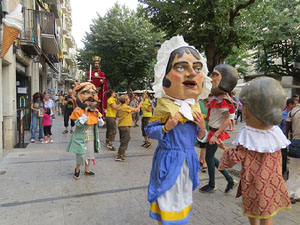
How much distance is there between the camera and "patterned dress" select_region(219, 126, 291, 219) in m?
2.27

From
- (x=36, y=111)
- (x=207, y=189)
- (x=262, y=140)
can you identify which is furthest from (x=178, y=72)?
(x=36, y=111)

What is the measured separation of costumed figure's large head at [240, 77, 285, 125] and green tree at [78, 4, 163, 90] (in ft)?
54.5

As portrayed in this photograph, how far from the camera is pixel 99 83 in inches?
364

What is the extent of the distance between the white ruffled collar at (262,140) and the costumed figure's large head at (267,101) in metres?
0.14

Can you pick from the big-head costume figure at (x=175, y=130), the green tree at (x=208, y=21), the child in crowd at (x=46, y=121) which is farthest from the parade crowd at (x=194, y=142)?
the child in crowd at (x=46, y=121)

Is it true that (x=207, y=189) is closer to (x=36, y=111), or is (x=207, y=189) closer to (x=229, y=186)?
(x=229, y=186)

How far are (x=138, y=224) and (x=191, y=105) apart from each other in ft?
5.52

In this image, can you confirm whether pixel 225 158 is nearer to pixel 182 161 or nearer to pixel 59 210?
pixel 182 161

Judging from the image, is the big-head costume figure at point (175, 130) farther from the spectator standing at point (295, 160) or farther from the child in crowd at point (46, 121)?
the child in crowd at point (46, 121)

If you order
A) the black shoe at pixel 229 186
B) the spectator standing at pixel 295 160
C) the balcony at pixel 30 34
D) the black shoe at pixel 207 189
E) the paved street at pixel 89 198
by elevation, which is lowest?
the paved street at pixel 89 198

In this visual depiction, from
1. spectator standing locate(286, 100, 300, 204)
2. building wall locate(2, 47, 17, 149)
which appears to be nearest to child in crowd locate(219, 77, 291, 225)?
spectator standing locate(286, 100, 300, 204)

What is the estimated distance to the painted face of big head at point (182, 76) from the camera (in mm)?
2482

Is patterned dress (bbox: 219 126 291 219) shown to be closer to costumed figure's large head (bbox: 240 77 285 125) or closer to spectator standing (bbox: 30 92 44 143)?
costumed figure's large head (bbox: 240 77 285 125)

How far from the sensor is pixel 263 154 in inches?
92.0
